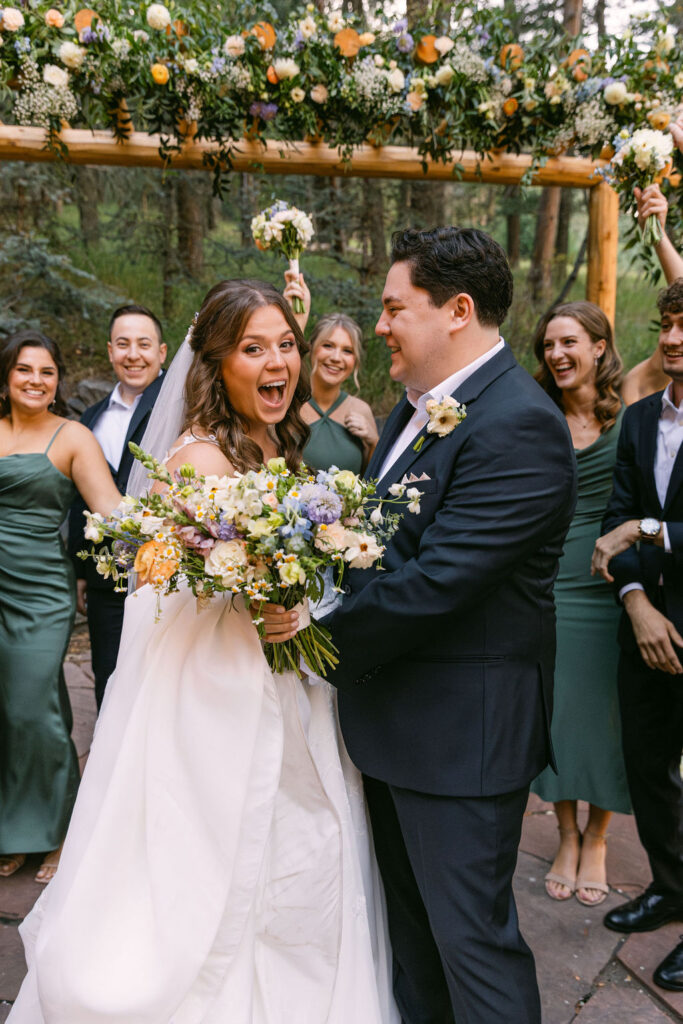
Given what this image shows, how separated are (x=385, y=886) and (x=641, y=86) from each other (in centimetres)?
432

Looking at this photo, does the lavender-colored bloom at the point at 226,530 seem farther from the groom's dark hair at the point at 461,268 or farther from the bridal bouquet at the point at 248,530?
the groom's dark hair at the point at 461,268

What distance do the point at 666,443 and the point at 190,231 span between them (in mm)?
8017

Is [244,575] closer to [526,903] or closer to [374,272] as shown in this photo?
[526,903]

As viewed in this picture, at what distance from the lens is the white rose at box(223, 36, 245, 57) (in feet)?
13.8

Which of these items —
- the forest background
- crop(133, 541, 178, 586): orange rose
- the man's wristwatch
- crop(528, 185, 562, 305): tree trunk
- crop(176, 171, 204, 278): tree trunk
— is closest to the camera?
crop(133, 541, 178, 586): orange rose

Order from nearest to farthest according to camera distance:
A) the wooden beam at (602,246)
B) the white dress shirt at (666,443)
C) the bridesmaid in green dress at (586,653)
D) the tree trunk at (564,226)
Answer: the white dress shirt at (666,443) < the bridesmaid in green dress at (586,653) < the wooden beam at (602,246) < the tree trunk at (564,226)

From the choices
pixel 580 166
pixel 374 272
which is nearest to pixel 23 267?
pixel 374 272

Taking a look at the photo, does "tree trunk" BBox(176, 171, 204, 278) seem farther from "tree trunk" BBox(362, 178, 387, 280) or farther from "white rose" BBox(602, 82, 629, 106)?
"white rose" BBox(602, 82, 629, 106)

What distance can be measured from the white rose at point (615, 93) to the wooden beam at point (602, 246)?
27.5 inches

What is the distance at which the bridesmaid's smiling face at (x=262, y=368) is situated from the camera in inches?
109

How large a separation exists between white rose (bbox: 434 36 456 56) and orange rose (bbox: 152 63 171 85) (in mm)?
1464

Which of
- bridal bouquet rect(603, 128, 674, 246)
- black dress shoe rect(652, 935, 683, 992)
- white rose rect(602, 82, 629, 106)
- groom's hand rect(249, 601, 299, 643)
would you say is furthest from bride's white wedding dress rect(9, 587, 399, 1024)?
white rose rect(602, 82, 629, 106)

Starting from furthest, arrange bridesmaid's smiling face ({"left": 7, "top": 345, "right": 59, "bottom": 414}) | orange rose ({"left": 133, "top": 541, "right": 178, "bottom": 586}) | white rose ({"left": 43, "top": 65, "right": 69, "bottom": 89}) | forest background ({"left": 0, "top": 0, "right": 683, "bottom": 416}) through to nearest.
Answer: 1. forest background ({"left": 0, "top": 0, "right": 683, "bottom": 416})
2. white rose ({"left": 43, "top": 65, "right": 69, "bottom": 89})
3. bridesmaid's smiling face ({"left": 7, "top": 345, "right": 59, "bottom": 414})
4. orange rose ({"left": 133, "top": 541, "right": 178, "bottom": 586})

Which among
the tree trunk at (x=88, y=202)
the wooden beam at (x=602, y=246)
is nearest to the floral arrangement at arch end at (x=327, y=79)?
the wooden beam at (x=602, y=246)
